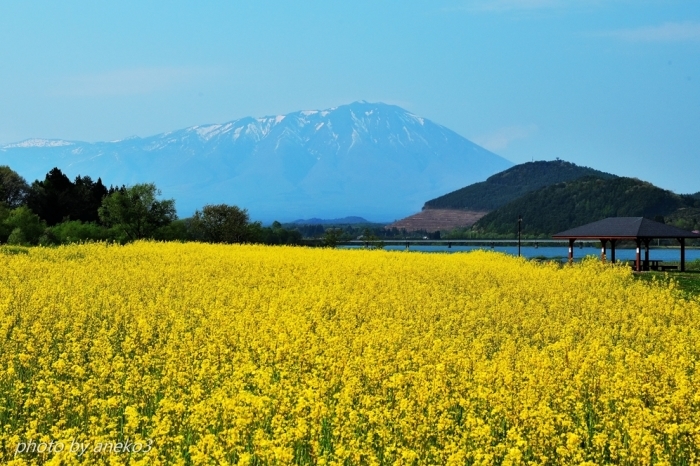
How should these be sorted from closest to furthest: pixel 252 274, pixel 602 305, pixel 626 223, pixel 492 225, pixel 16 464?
pixel 16 464 → pixel 602 305 → pixel 252 274 → pixel 626 223 → pixel 492 225

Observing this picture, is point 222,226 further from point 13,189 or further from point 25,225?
point 13,189

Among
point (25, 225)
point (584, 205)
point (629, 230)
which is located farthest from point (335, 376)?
point (584, 205)

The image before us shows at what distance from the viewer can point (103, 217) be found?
68438mm

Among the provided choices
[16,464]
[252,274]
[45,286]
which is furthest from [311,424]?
[252,274]

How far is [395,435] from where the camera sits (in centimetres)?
830

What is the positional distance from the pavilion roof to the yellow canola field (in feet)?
83.7

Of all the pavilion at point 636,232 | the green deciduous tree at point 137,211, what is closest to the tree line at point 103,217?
the green deciduous tree at point 137,211

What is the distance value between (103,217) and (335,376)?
61821 millimetres

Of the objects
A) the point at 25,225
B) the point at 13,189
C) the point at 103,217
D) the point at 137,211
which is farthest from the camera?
the point at 13,189

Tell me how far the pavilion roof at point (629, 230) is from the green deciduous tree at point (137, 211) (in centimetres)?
3373

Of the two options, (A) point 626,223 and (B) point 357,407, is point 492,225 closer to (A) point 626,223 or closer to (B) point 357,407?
(A) point 626,223

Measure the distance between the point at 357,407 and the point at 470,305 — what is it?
970 centimetres

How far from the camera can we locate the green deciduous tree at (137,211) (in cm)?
6500

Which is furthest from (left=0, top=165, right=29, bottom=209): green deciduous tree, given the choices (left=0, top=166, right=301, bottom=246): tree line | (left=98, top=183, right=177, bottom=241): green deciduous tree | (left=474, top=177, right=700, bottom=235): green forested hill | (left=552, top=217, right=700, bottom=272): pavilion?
(left=474, top=177, right=700, bottom=235): green forested hill
